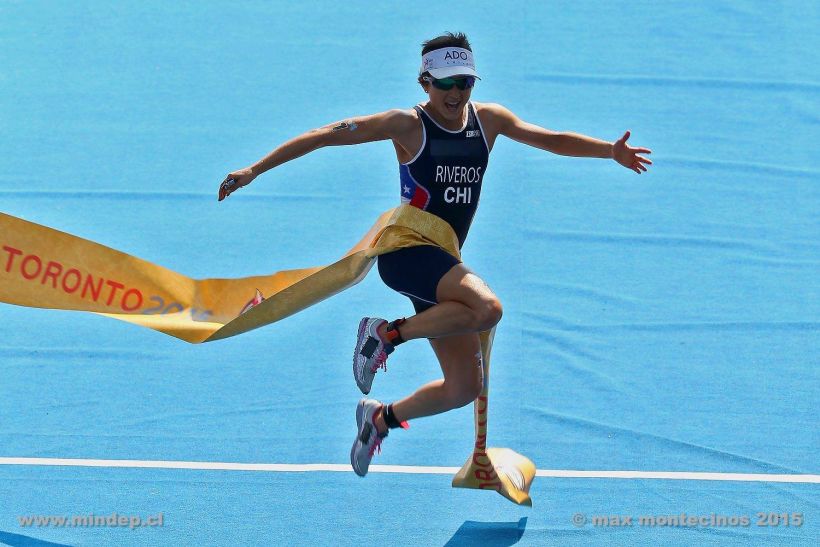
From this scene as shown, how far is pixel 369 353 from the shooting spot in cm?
587

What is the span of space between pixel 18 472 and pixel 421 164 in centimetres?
248

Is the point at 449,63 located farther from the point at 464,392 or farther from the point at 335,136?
the point at 464,392

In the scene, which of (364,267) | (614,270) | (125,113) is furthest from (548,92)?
(364,267)

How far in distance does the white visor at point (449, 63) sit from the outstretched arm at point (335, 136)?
27cm

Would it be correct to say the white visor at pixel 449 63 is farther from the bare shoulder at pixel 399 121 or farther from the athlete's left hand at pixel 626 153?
the athlete's left hand at pixel 626 153

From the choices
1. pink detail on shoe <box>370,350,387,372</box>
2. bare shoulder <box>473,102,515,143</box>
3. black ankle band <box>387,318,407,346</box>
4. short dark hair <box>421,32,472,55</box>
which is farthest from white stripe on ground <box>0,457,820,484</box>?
short dark hair <box>421,32,472,55</box>

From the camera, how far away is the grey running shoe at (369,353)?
584 cm

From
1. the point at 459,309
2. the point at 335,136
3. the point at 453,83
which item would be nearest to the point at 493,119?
the point at 453,83

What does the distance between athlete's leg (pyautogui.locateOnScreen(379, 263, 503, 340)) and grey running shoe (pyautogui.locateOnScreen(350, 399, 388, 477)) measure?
1.80ft

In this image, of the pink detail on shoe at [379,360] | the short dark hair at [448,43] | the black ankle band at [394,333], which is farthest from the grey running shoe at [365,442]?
the short dark hair at [448,43]

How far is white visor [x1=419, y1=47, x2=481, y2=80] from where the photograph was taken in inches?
227

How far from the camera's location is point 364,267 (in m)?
5.92

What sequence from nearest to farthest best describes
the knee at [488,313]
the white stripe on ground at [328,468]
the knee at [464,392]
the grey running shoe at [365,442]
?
the knee at [488,313]
the knee at [464,392]
the grey running shoe at [365,442]
the white stripe on ground at [328,468]

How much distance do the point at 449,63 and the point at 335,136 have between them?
0.62 meters
